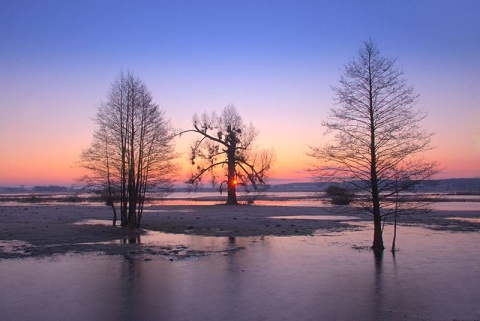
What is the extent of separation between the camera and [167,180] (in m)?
33.3

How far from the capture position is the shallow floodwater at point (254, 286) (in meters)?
10.7

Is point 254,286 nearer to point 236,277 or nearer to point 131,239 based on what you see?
point 236,277

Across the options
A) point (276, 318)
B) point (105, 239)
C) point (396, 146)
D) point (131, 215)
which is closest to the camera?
point (276, 318)

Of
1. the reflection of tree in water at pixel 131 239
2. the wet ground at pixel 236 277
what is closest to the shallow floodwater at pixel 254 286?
the wet ground at pixel 236 277

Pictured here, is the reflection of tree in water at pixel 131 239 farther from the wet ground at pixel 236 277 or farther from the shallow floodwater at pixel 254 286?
the shallow floodwater at pixel 254 286

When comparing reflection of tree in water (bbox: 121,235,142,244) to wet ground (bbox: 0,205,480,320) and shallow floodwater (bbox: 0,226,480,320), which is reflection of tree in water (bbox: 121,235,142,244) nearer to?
wet ground (bbox: 0,205,480,320)

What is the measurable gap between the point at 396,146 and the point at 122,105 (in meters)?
19.2

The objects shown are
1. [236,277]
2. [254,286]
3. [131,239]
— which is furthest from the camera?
[131,239]

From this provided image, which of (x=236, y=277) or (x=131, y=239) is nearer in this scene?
(x=236, y=277)

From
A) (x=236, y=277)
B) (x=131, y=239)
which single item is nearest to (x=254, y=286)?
(x=236, y=277)

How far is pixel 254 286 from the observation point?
13.4m

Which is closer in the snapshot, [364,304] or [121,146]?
[364,304]

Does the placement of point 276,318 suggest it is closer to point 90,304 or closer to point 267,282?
point 267,282

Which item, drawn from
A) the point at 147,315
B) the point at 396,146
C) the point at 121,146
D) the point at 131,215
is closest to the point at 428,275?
the point at 396,146
